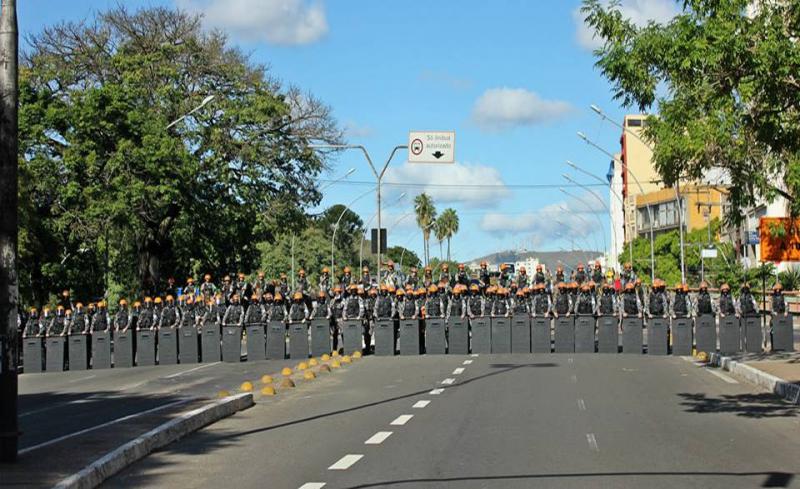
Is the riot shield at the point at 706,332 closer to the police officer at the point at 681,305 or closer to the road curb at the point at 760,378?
the police officer at the point at 681,305

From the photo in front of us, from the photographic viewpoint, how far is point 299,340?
28797 mm

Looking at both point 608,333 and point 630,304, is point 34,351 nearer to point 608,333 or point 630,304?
point 608,333

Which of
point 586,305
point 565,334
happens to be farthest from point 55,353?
point 586,305

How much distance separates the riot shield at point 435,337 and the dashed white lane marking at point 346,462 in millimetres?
17821

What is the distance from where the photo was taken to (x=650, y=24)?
13453 millimetres

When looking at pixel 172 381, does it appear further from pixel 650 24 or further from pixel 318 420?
pixel 650 24

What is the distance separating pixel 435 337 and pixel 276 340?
425 centimetres

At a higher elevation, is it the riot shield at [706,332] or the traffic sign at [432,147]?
the traffic sign at [432,147]

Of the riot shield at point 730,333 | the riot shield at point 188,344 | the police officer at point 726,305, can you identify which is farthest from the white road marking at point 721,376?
the riot shield at point 188,344

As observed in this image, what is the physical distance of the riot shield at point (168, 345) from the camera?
2939cm

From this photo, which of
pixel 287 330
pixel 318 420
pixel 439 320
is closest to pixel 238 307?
pixel 287 330

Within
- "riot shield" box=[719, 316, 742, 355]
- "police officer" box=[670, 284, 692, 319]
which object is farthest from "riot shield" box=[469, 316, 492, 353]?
"riot shield" box=[719, 316, 742, 355]

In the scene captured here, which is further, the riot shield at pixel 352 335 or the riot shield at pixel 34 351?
the riot shield at pixel 34 351

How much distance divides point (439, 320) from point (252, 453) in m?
17.6
